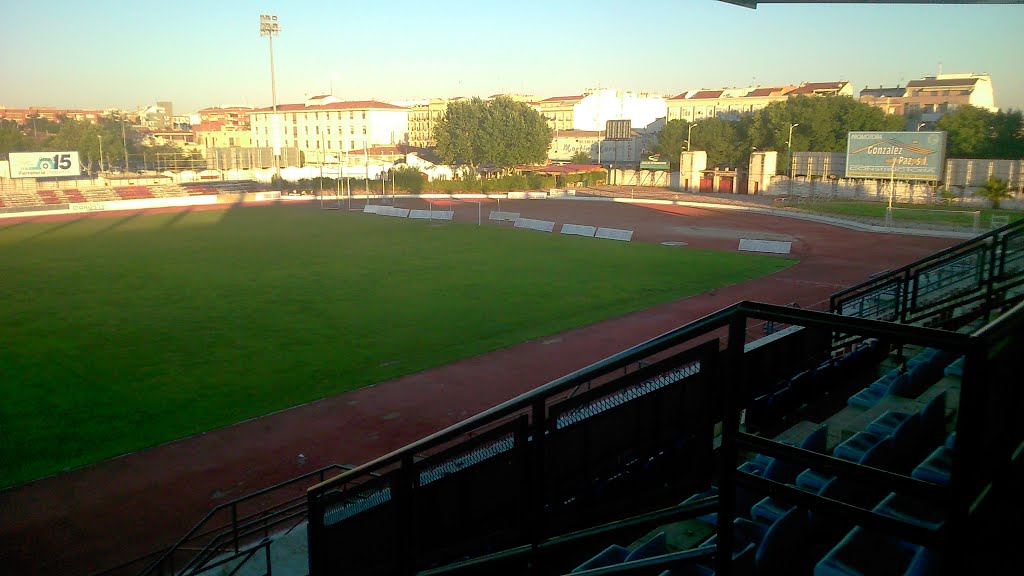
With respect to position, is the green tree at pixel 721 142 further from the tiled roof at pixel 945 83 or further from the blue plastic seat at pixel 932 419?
the blue plastic seat at pixel 932 419

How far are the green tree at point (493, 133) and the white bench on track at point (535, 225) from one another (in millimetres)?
44421

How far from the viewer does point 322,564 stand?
263 inches

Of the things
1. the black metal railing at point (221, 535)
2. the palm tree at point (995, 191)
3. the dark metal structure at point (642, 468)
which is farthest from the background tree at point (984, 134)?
the dark metal structure at point (642, 468)

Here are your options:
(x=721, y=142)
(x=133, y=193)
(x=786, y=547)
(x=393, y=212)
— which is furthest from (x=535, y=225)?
(x=786, y=547)

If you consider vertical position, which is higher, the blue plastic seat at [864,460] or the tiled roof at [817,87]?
the tiled roof at [817,87]

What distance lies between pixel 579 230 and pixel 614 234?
9.51 ft

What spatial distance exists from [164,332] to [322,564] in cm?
1804

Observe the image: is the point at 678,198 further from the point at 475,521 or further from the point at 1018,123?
the point at 475,521

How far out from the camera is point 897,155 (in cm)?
5484

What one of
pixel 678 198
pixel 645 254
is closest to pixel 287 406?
pixel 645 254

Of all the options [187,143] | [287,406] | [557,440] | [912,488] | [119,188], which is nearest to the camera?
[912,488]

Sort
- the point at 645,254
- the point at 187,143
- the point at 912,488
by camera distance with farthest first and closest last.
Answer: the point at 187,143 < the point at 645,254 < the point at 912,488

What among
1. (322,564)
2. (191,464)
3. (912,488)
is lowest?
(191,464)

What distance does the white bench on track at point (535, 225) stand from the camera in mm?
50594
